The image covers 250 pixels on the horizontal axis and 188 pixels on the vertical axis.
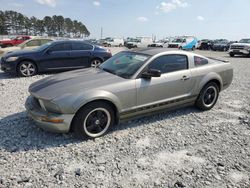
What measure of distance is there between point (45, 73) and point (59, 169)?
22.1 ft

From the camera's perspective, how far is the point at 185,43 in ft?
104

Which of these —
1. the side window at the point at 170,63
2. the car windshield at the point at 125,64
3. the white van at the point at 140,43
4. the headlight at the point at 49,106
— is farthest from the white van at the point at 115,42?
the headlight at the point at 49,106

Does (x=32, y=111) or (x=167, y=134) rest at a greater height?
(x=32, y=111)

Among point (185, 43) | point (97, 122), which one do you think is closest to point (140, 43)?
point (185, 43)

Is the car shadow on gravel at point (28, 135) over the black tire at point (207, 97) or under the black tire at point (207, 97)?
under

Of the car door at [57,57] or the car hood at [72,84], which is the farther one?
the car door at [57,57]

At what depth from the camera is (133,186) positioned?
9.00ft

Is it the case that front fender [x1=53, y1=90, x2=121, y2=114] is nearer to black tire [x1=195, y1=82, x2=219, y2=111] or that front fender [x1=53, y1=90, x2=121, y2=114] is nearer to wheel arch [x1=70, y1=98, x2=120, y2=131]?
wheel arch [x1=70, y1=98, x2=120, y2=131]

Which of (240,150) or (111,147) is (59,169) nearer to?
(111,147)

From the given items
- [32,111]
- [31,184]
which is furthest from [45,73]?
[31,184]

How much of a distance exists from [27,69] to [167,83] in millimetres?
6002

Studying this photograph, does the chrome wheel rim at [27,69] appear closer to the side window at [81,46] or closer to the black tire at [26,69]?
the black tire at [26,69]

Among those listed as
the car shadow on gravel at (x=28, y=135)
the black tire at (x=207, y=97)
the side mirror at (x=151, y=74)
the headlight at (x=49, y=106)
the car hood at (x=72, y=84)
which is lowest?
the car shadow on gravel at (x=28, y=135)

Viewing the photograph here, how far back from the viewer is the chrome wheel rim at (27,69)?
8.27 meters
